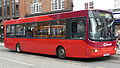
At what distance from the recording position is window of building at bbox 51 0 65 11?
2935 cm

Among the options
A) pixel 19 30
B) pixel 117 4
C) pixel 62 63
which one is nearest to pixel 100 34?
pixel 62 63

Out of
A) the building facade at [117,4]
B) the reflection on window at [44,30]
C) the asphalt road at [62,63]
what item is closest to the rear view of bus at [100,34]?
the asphalt road at [62,63]

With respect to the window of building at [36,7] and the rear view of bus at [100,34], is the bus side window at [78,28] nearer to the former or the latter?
the rear view of bus at [100,34]

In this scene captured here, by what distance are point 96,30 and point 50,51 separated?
3.91m

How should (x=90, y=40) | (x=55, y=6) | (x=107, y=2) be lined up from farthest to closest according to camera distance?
(x=55, y=6) < (x=107, y=2) < (x=90, y=40)

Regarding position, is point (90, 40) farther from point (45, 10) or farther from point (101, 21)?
point (45, 10)

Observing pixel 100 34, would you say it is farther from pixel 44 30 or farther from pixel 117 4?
pixel 117 4

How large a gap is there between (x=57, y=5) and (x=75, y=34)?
19.3m

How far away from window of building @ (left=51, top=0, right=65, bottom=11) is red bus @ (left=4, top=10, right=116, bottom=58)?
1488 cm

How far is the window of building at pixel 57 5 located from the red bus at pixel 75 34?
586 inches

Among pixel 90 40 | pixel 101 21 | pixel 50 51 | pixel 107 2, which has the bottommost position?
pixel 50 51

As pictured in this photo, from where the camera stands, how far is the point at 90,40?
10.4m

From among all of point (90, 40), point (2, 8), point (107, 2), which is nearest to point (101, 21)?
point (90, 40)

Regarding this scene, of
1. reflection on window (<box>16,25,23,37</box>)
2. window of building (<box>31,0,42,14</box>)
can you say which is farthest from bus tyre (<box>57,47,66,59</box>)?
window of building (<box>31,0,42,14</box>)
